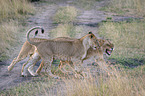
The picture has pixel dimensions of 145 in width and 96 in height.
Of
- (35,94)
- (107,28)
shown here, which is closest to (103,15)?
(107,28)

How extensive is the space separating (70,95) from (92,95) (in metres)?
0.40

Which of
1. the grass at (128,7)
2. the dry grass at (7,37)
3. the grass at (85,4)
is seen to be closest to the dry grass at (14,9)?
the dry grass at (7,37)

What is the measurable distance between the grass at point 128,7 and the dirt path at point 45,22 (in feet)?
2.93

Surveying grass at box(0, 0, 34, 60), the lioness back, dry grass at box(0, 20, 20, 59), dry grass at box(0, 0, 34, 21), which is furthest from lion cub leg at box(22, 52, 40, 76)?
dry grass at box(0, 0, 34, 21)

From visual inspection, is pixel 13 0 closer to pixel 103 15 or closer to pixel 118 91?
pixel 103 15

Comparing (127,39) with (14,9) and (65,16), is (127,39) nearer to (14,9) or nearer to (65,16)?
(65,16)

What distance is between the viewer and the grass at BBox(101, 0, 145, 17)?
13.6m

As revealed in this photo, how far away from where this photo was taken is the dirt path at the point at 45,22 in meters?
5.46

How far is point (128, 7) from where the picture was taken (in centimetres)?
Answer: 1503

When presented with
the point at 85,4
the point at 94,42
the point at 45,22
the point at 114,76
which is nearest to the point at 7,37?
the point at 45,22

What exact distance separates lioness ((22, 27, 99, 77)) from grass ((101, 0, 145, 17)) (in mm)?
8417

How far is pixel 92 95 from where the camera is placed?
159 inches

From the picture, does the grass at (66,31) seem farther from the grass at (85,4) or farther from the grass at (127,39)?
the grass at (85,4)

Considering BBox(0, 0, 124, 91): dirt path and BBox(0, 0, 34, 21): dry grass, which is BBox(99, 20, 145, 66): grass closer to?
BBox(0, 0, 124, 91): dirt path
